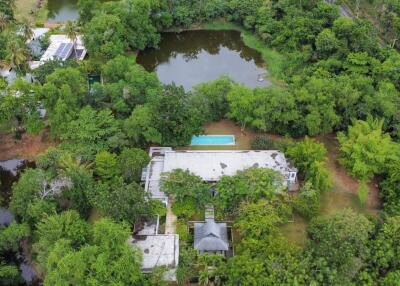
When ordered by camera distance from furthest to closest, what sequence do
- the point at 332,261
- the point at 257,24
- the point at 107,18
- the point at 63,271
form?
the point at 257,24 → the point at 107,18 → the point at 332,261 → the point at 63,271

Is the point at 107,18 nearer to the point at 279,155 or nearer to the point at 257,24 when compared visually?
the point at 257,24

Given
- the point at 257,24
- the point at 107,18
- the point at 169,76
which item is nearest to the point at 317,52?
the point at 257,24

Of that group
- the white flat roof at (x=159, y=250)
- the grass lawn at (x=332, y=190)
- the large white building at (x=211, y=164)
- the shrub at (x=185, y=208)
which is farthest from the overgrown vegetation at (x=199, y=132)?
the large white building at (x=211, y=164)

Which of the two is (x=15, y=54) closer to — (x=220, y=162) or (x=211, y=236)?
(x=220, y=162)

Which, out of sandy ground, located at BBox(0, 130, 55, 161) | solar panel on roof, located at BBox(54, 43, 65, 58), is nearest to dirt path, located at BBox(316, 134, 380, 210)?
sandy ground, located at BBox(0, 130, 55, 161)

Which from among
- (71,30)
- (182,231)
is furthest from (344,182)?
(71,30)

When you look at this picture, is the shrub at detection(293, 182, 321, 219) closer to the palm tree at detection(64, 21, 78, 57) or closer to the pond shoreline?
the pond shoreline

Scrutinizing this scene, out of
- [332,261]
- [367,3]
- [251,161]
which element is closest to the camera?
[332,261]
